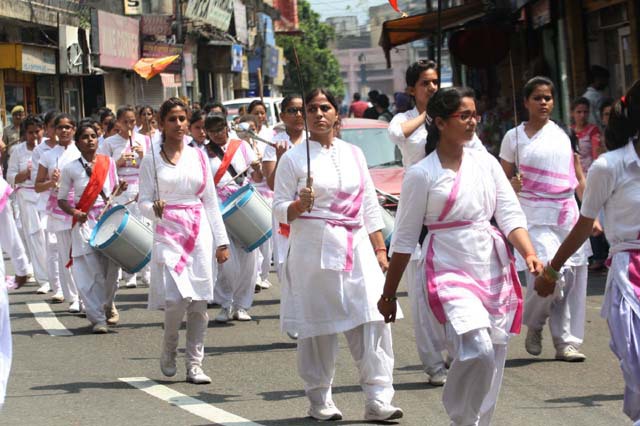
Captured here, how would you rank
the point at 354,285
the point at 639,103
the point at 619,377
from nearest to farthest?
the point at 639,103
the point at 354,285
the point at 619,377

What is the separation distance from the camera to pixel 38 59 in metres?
30.8

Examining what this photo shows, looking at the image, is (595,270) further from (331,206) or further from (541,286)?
(541,286)

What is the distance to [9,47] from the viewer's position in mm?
28812

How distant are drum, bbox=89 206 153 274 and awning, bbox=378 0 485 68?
38.1ft

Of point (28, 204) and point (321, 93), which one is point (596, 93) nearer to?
point (28, 204)

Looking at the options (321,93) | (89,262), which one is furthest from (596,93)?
(321,93)

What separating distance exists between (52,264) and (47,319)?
1803 mm

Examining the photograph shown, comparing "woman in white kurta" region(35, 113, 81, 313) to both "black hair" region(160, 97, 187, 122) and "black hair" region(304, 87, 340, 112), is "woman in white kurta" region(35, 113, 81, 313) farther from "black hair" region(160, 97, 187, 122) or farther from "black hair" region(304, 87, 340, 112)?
"black hair" region(304, 87, 340, 112)

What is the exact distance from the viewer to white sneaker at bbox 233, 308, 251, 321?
1209 cm

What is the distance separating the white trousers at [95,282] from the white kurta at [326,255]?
14.0ft

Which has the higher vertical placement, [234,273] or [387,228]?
[387,228]

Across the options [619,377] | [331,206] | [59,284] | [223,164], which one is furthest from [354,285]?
[59,284]

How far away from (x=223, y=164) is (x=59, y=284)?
2763 millimetres

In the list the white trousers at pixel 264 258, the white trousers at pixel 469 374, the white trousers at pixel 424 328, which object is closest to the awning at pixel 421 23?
the white trousers at pixel 264 258
